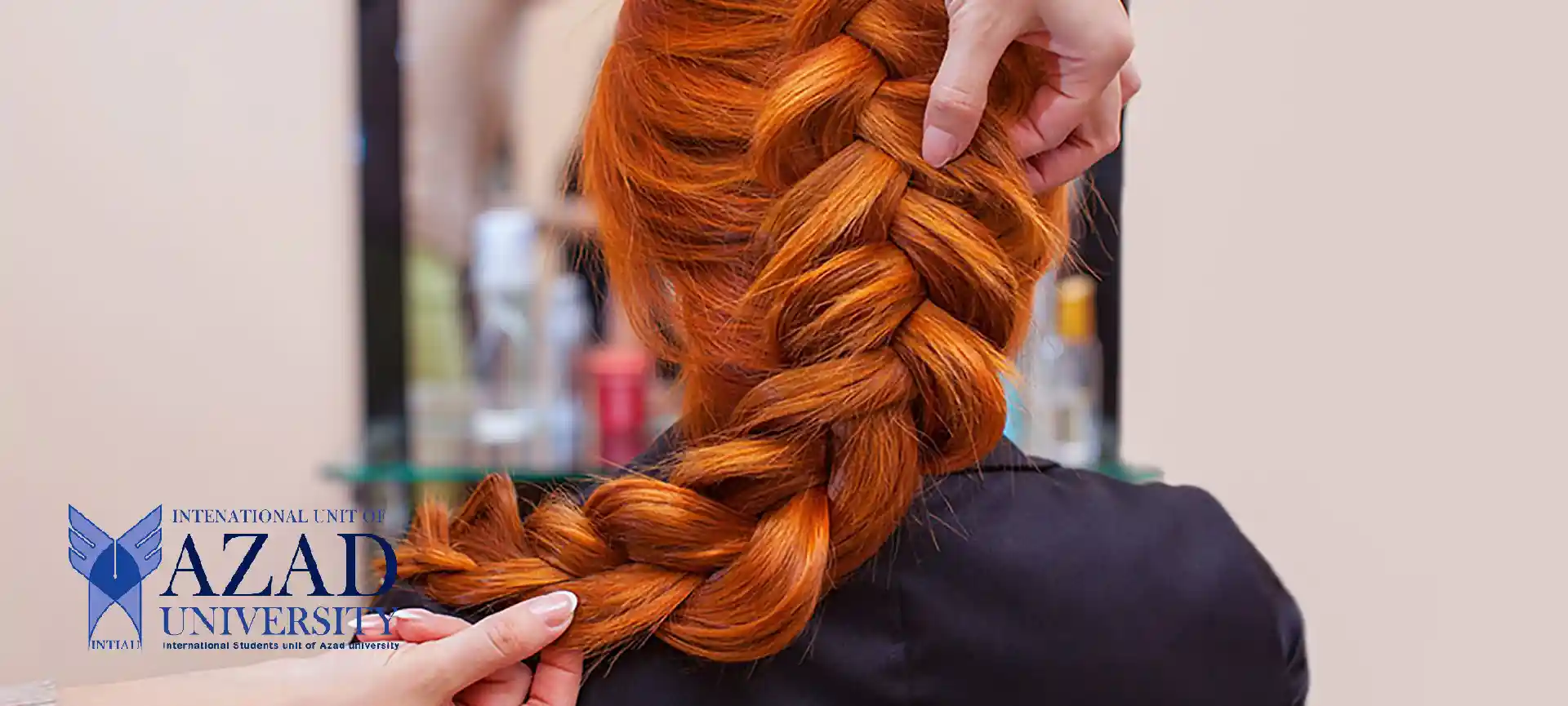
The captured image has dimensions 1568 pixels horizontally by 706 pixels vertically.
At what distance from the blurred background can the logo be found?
4cm

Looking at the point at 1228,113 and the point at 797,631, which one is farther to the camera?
the point at 1228,113

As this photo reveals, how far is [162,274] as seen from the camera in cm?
115

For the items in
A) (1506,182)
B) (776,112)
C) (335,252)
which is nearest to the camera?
(776,112)

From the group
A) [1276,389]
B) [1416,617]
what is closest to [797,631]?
[1276,389]

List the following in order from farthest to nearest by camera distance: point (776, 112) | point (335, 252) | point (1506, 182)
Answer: point (335, 252) < point (1506, 182) < point (776, 112)

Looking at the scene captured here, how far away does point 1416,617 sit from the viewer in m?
1.14

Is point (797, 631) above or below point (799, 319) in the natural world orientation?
below

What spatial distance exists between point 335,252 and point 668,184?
73 centimetres

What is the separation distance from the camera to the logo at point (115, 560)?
3.32 ft

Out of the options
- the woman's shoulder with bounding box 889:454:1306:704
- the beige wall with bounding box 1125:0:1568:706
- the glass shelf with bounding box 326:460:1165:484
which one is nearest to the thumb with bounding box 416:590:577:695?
the woman's shoulder with bounding box 889:454:1306:704

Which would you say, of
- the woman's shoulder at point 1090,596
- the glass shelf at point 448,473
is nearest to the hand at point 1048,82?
the woman's shoulder at point 1090,596

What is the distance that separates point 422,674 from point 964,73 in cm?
46

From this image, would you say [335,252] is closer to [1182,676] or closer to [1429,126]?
[1182,676]

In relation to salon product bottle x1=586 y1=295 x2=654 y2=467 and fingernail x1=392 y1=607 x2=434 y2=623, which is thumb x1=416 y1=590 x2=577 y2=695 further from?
salon product bottle x1=586 y1=295 x2=654 y2=467
